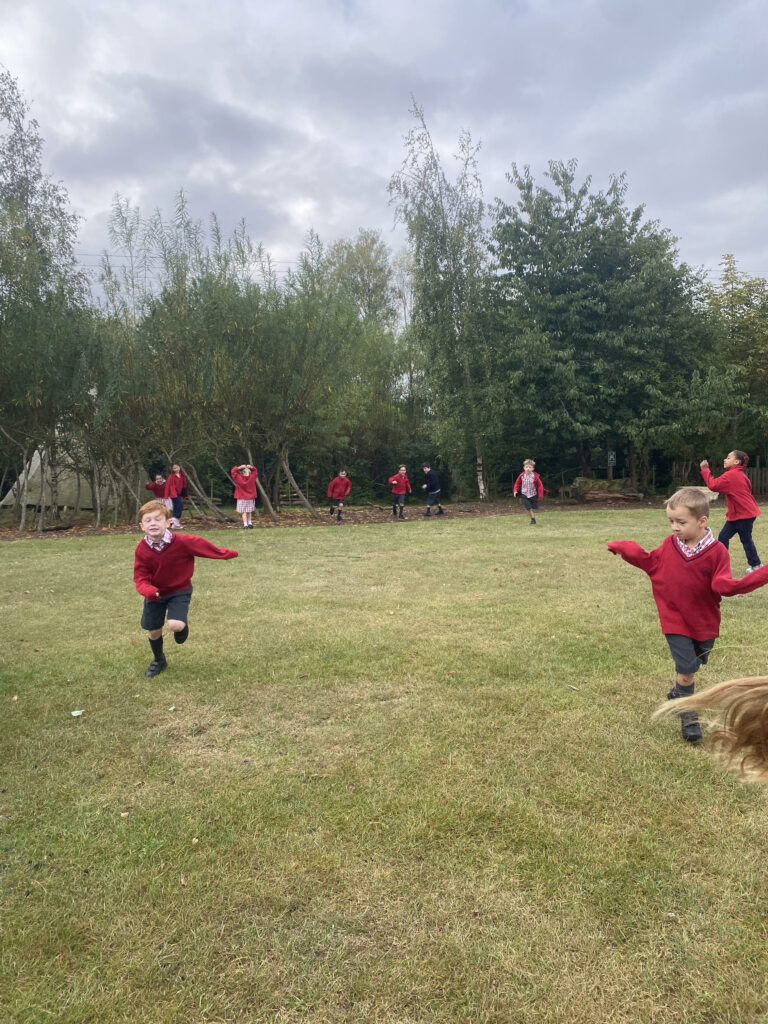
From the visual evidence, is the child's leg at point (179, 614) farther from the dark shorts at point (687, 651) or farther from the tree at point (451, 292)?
the tree at point (451, 292)

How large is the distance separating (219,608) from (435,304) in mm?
20834

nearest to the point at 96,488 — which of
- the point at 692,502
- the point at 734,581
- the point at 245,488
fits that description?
the point at 245,488

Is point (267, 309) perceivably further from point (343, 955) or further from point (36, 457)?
point (343, 955)

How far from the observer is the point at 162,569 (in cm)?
615

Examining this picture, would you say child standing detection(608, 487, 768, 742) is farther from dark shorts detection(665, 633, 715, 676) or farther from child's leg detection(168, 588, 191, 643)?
child's leg detection(168, 588, 191, 643)

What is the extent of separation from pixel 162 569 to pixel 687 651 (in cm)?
439

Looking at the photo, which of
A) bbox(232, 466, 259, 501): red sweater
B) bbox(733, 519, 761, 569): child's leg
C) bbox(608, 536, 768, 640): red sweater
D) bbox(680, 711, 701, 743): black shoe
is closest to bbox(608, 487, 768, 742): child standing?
bbox(608, 536, 768, 640): red sweater

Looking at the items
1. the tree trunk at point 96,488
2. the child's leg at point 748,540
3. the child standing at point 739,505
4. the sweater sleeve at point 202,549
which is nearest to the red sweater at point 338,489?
the tree trunk at point 96,488

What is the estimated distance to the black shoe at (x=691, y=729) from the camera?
4332 mm

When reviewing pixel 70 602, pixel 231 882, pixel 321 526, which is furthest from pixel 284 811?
pixel 321 526

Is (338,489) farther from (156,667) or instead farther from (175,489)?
(156,667)

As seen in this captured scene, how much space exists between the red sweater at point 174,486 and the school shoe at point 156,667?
44.7 feet

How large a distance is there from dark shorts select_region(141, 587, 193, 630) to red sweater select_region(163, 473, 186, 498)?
13518mm

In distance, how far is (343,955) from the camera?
8.32 feet
